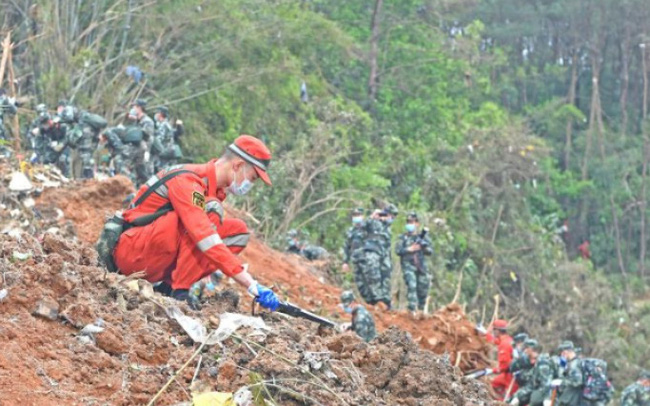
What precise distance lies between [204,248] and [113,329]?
1.08 meters

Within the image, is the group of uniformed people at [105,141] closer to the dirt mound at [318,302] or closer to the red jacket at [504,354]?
the dirt mound at [318,302]

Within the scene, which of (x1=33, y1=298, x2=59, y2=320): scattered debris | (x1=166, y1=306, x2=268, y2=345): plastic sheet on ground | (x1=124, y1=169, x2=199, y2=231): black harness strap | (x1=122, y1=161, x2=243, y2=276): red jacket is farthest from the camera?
(x1=124, y1=169, x2=199, y2=231): black harness strap

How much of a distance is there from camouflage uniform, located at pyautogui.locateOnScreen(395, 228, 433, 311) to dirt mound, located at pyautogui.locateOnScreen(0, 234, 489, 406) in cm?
967

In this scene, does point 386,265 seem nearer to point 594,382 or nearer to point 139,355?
point 594,382

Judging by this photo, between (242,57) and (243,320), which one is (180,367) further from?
(242,57)

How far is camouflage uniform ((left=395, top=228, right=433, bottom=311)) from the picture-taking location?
1638cm

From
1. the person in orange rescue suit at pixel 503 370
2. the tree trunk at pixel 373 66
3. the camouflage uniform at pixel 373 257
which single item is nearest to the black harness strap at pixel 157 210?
the person in orange rescue suit at pixel 503 370

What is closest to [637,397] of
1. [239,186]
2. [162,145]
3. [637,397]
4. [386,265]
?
[637,397]

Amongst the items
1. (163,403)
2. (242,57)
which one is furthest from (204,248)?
(242,57)

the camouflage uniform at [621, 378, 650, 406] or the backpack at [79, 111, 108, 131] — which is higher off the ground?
the backpack at [79, 111, 108, 131]

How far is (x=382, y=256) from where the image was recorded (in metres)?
15.8

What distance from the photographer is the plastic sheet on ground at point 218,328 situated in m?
5.89

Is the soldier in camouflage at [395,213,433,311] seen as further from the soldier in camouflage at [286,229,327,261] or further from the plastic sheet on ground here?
the plastic sheet on ground

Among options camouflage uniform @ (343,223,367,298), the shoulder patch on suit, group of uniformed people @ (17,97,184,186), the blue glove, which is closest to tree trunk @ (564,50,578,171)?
group of uniformed people @ (17,97,184,186)
